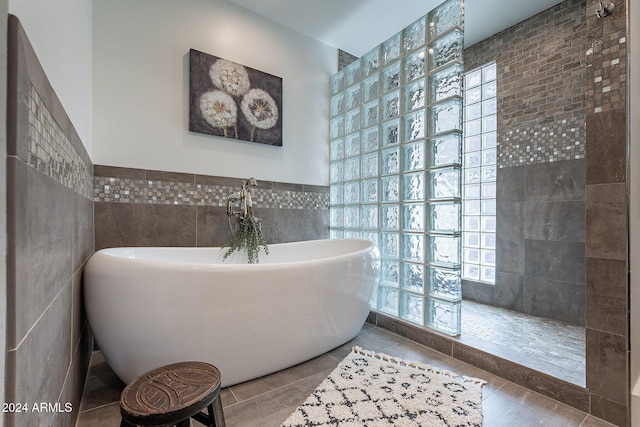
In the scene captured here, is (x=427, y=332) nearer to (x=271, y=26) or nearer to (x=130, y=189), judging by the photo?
(x=130, y=189)

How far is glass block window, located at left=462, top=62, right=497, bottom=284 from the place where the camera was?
2.88 meters

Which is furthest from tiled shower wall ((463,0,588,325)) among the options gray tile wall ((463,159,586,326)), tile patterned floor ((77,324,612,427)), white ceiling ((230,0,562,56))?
tile patterned floor ((77,324,612,427))

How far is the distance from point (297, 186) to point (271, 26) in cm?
141

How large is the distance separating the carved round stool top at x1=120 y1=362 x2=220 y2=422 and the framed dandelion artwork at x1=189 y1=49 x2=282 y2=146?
1716 millimetres

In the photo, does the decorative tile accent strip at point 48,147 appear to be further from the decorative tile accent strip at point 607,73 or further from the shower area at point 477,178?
the decorative tile accent strip at point 607,73

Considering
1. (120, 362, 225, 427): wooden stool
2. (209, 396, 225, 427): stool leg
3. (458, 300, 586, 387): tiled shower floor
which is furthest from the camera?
(458, 300, 586, 387): tiled shower floor

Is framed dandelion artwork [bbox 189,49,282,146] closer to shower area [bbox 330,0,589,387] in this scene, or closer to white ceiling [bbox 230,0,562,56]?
white ceiling [bbox 230,0,562,56]

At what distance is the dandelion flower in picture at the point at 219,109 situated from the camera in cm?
220

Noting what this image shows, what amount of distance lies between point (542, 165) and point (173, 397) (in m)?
3.02

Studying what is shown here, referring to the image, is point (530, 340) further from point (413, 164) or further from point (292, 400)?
point (292, 400)

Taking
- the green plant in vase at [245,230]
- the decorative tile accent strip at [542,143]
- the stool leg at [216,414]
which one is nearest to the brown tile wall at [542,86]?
the decorative tile accent strip at [542,143]

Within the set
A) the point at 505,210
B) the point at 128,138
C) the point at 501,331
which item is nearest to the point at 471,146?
the point at 505,210

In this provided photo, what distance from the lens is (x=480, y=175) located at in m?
2.98

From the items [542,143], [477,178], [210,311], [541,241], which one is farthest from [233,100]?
[541,241]
